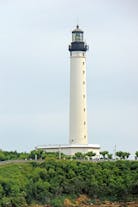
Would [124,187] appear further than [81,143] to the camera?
No

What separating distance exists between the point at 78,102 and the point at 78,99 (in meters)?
0.27

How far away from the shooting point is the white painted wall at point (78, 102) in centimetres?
8819

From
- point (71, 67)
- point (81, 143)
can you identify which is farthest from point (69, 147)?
point (71, 67)

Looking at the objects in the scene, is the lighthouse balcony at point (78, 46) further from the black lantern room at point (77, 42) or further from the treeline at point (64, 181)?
the treeline at point (64, 181)

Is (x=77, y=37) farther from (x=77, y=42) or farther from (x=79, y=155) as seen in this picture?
(x=79, y=155)

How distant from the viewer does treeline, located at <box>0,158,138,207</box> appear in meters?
72.6

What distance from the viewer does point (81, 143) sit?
88.5m

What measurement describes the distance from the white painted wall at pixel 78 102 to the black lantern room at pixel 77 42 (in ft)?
3.53

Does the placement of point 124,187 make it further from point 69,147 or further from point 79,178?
point 69,147

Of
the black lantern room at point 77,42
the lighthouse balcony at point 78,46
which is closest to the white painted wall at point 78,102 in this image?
the lighthouse balcony at point 78,46

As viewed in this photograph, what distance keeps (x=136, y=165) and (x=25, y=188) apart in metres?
12.1

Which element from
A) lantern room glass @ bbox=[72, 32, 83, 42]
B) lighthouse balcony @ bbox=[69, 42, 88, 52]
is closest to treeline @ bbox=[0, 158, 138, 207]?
lighthouse balcony @ bbox=[69, 42, 88, 52]

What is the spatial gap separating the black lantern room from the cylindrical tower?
1.22ft

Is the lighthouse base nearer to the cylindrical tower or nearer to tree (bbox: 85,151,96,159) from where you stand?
the cylindrical tower
